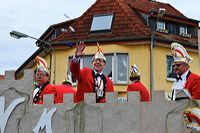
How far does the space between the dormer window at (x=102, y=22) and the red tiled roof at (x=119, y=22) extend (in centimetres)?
20

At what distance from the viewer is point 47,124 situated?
23.6 feet

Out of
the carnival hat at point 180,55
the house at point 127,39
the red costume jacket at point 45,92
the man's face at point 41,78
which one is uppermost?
the house at point 127,39

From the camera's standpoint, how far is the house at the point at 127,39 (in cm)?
2498

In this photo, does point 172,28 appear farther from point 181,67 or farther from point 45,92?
point 181,67

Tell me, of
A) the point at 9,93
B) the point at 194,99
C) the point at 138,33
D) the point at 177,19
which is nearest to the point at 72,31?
the point at 138,33

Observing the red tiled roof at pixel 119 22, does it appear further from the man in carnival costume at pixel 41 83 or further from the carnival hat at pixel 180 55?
the carnival hat at pixel 180 55

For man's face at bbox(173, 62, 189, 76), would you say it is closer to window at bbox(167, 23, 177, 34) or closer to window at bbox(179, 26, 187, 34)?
window at bbox(167, 23, 177, 34)

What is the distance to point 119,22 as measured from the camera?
26.6 m

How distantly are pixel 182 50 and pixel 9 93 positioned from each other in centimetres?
282

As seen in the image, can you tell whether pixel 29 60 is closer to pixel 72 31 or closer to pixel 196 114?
pixel 72 31

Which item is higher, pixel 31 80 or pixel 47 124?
pixel 31 80

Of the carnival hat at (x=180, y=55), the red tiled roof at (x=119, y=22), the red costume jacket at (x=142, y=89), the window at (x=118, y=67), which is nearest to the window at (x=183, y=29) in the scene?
the red tiled roof at (x=119, y=22)

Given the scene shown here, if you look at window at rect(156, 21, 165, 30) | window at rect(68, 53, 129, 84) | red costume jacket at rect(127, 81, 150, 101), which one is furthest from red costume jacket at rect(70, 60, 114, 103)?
window at rect(156, 21, 165, 30)

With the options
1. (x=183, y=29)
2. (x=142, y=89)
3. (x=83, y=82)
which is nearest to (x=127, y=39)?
(x=183, y=29)
